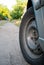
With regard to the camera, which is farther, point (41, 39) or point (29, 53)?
point (29, 53)

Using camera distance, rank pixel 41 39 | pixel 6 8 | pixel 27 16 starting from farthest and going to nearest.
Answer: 1. pixel 6 8
2. pixel 27 16
3. pixel 41 39

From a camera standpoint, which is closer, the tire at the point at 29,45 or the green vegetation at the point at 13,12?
the tire at the point at 29,45

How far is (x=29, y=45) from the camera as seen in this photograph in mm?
4793

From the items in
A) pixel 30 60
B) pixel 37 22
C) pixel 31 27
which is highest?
pixel 37 22

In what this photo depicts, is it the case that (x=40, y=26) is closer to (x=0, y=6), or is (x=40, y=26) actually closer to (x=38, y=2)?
Answer: (x=38, y=2)

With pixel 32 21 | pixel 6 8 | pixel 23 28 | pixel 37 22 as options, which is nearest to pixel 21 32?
pixel 23 28

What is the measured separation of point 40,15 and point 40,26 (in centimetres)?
16

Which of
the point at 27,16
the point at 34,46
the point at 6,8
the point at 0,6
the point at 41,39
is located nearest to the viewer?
the point at 41,39

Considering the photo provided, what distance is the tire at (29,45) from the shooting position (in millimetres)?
4511

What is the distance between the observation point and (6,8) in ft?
257

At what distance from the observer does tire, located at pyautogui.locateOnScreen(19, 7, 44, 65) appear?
178 inches

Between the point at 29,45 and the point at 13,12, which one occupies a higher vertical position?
the point at 29,45

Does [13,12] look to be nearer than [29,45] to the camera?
No

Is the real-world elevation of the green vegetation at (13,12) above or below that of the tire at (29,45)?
below
